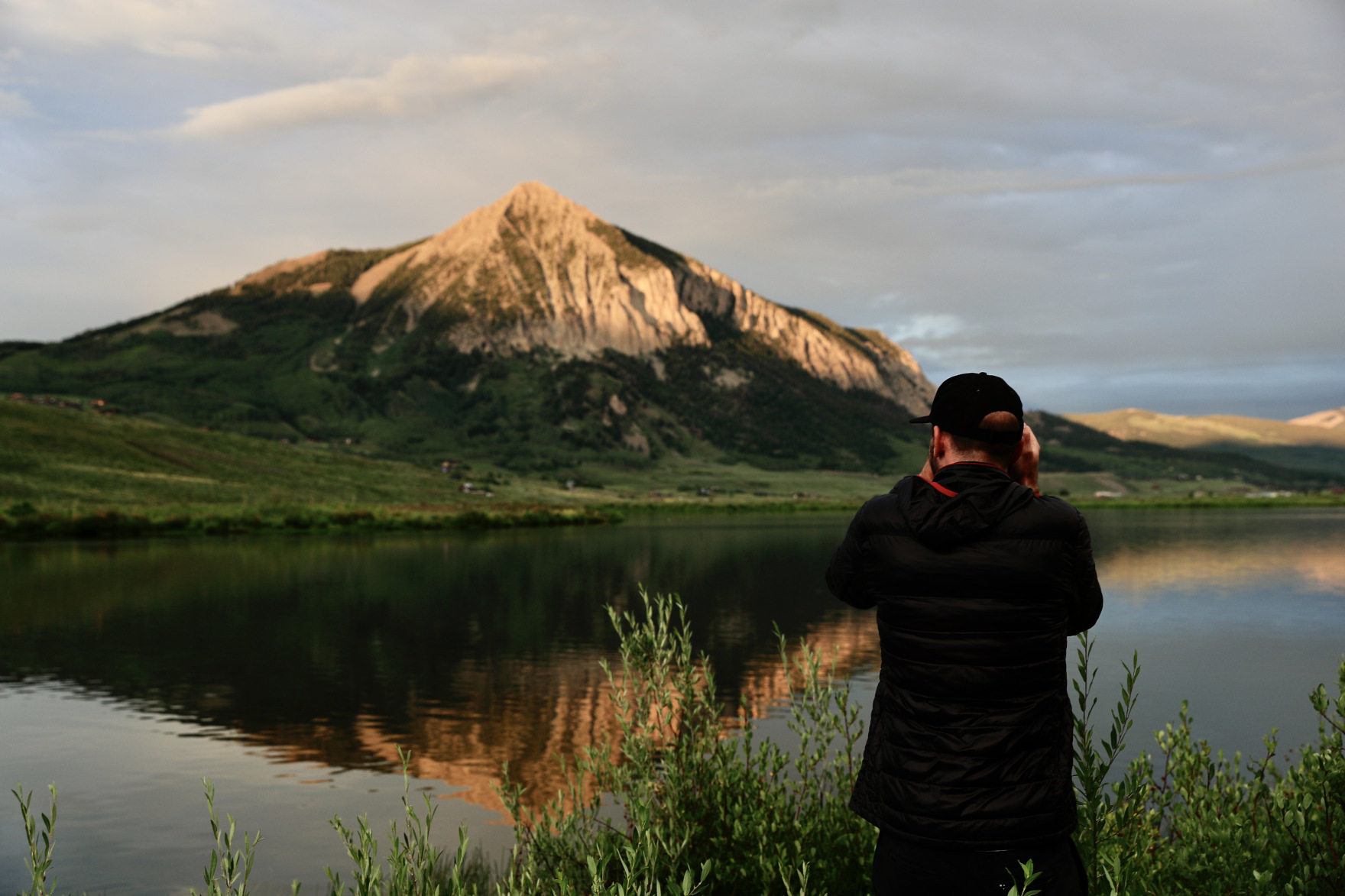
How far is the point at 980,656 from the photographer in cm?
389

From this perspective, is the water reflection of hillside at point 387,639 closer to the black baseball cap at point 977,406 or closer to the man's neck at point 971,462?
the man's neck at point 971,462

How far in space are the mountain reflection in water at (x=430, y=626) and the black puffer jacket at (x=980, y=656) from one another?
3137 millimetres

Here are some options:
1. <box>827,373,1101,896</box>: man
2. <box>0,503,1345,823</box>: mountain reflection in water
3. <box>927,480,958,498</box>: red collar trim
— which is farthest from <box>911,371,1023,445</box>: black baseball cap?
<box>0,503,1345,823</box>: mountain reflection in water

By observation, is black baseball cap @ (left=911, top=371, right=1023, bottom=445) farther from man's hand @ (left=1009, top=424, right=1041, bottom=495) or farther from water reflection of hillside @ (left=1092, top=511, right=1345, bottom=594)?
water reflection of hillside @ (left=1092, top=511, right=1345, bottom=594)

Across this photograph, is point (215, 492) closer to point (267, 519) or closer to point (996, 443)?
point (267, 519)

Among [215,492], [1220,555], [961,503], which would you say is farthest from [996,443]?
[215,492]

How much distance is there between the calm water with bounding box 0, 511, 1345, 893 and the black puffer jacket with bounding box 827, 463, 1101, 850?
717 cm

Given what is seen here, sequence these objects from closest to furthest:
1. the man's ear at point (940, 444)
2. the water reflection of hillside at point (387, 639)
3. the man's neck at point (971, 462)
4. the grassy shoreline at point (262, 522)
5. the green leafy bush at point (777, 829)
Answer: the man's neck at point (971, 462), the man's ear at point (940, 444), the green leafy bush at point (777, 829), the water reflection of hillside at point (387, 639), the grassy shoreline at point (262, 522)

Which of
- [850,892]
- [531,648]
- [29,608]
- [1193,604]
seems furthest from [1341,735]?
[29,608]

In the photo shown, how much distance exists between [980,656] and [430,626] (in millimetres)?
25151

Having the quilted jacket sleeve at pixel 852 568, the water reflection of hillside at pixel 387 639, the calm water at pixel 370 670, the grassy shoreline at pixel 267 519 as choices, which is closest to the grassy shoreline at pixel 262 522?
the grassy shoreline at pixel 267 519

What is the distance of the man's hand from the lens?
4145 millimetres

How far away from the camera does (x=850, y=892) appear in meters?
6.93

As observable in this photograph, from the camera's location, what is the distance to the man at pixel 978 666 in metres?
3.80
